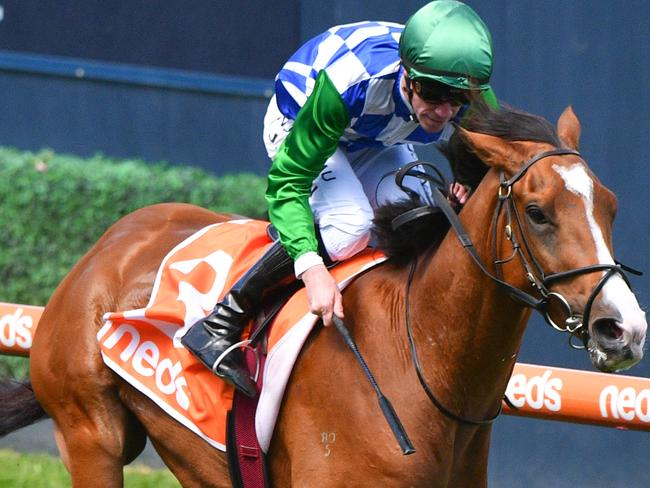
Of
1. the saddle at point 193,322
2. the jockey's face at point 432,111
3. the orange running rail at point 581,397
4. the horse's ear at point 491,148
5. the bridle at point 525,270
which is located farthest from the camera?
the orange running rail at point 581,397

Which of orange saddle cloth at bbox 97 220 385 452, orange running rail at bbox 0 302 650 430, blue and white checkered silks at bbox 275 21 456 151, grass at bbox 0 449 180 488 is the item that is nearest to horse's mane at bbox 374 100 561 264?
orange saddle cloth at bbox 97 220 385 452

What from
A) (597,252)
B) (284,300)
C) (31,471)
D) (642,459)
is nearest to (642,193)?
(642,459)

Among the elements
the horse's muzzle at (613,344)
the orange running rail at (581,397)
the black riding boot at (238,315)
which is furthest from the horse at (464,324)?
the orange running rail at (581,397)

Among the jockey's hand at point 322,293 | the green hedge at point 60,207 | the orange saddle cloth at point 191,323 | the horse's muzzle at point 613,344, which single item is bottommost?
the green hedge at point 60,207

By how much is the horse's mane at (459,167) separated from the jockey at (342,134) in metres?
0.06

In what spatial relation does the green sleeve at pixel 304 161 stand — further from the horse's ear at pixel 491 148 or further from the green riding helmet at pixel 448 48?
the horse's ear at pixel 491 148

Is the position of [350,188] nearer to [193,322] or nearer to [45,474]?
[193,322]

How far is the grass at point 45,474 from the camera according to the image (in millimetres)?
6285

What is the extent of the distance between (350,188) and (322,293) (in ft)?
1.64

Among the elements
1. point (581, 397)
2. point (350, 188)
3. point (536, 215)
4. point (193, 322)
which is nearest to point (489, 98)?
point (350, 188)

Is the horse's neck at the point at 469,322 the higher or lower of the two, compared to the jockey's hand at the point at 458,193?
lower

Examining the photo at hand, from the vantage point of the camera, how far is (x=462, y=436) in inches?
144

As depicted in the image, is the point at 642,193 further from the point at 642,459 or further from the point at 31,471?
the point at 31,471

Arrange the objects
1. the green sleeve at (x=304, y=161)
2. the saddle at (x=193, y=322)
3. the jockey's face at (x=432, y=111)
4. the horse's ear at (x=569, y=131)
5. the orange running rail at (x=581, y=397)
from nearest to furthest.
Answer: the horse's ear at (x=569, y=131), the jockey's face at (x=432, y=111), the green sleeve at (x=304, y=161), the saddle at (x=193, y=322), the orange running rail at (x=581, y=397)
